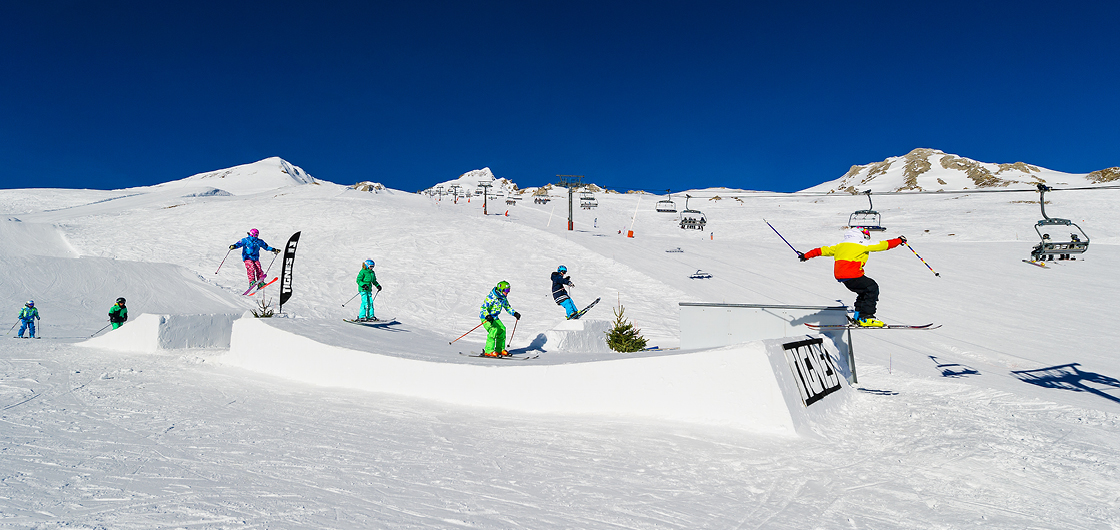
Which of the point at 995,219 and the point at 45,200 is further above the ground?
the point at 45,200

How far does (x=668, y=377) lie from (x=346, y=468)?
3909 mm

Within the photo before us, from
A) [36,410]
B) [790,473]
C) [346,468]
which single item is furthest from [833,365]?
[36,410]

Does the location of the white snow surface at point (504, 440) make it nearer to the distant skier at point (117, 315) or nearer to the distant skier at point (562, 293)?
the distant skier at point (117, 315)

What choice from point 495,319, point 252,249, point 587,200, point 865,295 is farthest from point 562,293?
point 587,200

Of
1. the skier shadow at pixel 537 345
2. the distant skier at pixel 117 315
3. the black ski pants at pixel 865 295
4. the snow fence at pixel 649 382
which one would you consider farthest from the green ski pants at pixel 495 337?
the distant skier at pixel 117 315

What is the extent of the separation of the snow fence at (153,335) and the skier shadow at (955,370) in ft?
55.7

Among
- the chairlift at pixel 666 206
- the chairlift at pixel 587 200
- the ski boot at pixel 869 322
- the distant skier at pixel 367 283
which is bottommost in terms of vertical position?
the ski boot at pixel 869 322

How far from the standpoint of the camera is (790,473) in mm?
4836

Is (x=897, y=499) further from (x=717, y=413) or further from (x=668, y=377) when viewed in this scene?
(x=668, y=377)

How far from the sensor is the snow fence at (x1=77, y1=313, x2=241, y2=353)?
38.8ft

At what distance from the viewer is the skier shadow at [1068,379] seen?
10.4 m

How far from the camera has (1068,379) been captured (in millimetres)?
11438

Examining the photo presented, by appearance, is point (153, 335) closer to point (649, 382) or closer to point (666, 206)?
point (649, 382)

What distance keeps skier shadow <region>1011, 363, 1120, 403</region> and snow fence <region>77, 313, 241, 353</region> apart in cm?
1832
